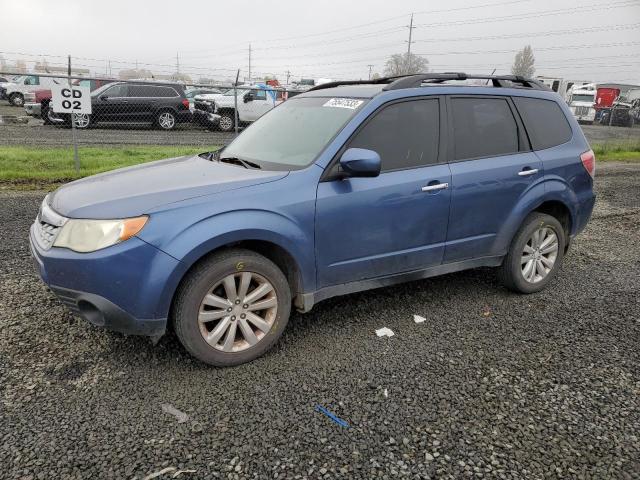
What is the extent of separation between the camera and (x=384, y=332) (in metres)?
3.65

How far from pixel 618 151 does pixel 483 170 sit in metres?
14.9

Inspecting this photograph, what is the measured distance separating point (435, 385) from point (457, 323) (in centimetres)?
96

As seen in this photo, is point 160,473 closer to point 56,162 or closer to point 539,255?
point 539,255

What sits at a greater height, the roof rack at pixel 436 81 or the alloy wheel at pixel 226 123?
the roof rack at pixel 436 81

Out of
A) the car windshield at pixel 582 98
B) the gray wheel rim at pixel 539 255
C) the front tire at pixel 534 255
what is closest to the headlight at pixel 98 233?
the front tire at pixel 534 255

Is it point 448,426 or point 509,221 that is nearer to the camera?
point 448,426

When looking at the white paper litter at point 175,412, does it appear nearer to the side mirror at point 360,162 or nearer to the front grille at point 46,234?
the front grille at point 46,234

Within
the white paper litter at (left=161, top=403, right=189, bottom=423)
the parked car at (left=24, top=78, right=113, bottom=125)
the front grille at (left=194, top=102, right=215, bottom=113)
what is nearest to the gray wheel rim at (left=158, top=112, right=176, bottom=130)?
the front grille at (left=194, top=102, right=215, bottom=113)

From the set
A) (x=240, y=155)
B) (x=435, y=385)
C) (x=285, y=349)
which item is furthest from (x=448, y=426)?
(x=240, y=155)

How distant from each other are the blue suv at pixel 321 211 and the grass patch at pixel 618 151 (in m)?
12.1

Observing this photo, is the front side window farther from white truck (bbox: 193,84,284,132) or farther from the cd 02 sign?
the cd 02 sign

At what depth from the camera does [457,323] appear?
12.6 feet

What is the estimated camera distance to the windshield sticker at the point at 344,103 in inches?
142

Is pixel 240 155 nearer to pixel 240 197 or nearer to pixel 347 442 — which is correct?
pixel 240 197
